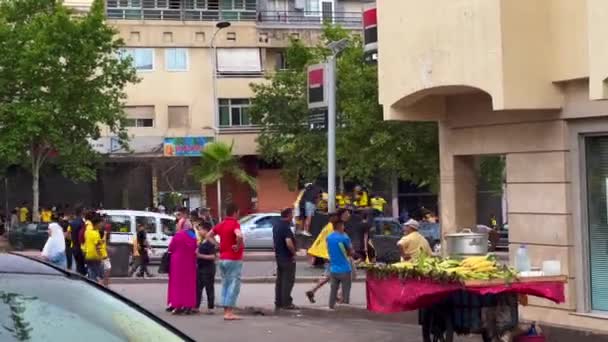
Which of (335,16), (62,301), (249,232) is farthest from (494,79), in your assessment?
(335,16)

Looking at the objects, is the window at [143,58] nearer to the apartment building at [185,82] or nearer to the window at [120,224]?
the apartment building at [185,82]

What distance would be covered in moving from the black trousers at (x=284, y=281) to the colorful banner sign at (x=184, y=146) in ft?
104

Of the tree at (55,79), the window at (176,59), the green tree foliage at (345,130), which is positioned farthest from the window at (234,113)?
the tree at (55,79)

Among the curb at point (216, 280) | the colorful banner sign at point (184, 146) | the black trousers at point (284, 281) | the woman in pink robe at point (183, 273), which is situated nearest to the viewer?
the woman in pink robe at point (183, 273)

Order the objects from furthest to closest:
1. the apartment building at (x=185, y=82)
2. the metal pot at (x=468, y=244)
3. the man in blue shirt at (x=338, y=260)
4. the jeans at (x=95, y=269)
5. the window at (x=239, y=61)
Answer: the window at (x=239, y=61) → the apartment building at (x=185, y=82) → the jeans at (x=95, y=269) → the man in blue shirt at (x=338, y=260) → the metal pot at (x=468, y=244)

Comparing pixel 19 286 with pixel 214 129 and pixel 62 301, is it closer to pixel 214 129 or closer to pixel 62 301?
pixel 62 301

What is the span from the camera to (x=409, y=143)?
40.0m

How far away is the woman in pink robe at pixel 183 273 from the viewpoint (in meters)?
17.2

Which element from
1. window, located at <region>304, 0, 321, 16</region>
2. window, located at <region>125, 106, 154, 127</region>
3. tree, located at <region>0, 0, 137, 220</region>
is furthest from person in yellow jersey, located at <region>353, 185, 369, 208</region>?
window, located at <region>304, 0, 321, 16</region>

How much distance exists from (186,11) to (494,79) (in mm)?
39390

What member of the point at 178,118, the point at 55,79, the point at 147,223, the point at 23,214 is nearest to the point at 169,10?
the point at 178,118

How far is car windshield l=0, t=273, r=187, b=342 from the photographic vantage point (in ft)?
16.0

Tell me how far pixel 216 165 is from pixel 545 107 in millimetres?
34668

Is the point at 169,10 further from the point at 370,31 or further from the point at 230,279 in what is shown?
the point at 230,279
